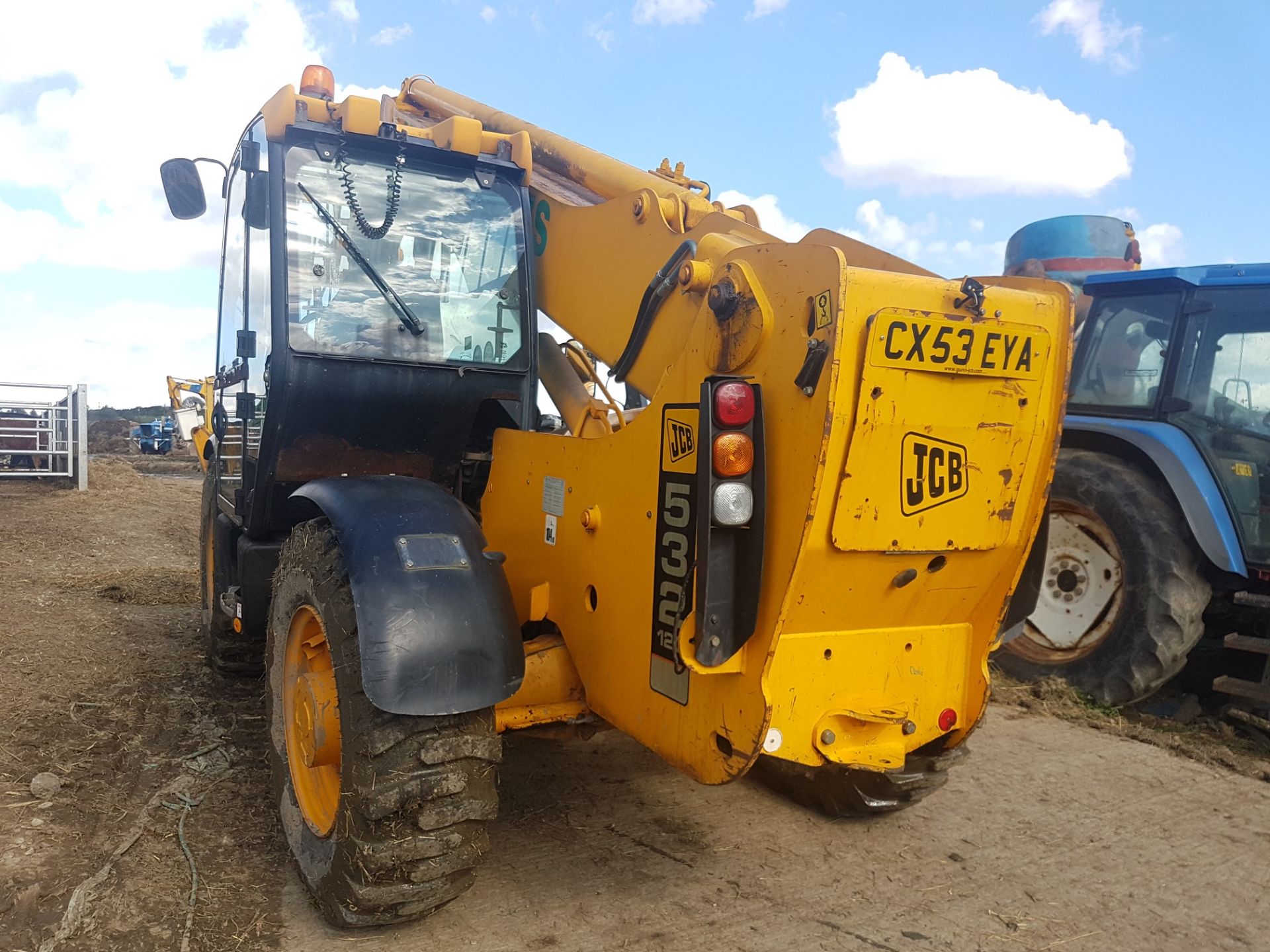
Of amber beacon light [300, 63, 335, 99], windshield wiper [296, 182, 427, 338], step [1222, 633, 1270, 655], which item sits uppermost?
amber beacon light [300, 63, 335, 99]

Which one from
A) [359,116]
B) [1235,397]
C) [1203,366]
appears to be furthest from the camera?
[1203,366]

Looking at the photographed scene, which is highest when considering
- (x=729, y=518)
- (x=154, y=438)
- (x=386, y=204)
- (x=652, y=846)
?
(x=386, y=204)

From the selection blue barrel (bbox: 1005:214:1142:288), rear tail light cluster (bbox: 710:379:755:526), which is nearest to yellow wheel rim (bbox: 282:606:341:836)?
rear tail light cluster (bbox: 710:379:755:526)

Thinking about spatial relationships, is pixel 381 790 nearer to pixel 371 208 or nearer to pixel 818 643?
pixel 818 643

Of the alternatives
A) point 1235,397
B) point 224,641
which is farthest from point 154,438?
point 1235,397

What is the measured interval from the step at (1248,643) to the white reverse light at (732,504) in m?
4.09

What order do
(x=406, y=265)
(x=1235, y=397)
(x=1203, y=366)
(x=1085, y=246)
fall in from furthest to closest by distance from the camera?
1. (x=1085, y=246)
2. (x=1203, y=366)
3. (x=1235, y=397)
4. (x=406, y=265)

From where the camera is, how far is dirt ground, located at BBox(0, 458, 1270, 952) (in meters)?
2.80

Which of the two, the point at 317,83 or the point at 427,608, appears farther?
the point at 317,83

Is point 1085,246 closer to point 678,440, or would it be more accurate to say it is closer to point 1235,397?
point 1235,397

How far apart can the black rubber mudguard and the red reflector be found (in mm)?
895

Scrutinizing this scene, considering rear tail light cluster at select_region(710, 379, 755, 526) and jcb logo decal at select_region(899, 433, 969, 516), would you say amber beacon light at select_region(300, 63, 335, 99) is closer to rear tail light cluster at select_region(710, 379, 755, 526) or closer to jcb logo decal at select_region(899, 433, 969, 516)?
rear tail light cluster at select_region(710, 379, 755, 526)

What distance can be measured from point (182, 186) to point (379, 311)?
1267 mm

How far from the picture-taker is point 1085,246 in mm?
7715
